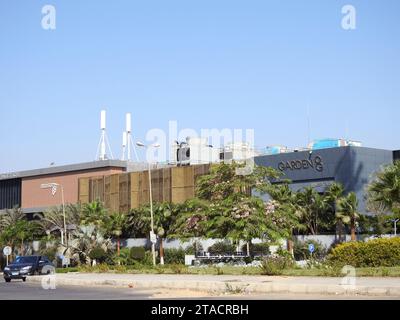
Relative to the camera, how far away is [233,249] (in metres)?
58.5

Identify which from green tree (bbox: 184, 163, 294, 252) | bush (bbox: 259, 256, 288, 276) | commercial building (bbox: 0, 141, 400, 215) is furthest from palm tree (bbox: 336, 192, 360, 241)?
bush (bbox: 259, 256, 288, 276)

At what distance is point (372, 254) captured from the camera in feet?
100

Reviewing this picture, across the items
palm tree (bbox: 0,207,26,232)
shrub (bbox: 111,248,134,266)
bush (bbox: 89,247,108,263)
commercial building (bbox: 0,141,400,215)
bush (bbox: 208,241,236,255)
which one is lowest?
shrub (bbox: 111,248,134,266)

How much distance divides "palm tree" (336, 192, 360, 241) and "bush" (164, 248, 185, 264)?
1643 cm

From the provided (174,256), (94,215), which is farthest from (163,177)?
(174,256)

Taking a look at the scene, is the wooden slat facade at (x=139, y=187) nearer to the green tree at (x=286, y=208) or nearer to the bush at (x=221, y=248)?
the bush at (x=221, y=248)

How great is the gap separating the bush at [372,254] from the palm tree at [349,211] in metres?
25.3

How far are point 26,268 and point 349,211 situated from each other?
2768 cm

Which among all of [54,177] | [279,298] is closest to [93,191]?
[54,177]

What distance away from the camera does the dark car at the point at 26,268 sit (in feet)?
132

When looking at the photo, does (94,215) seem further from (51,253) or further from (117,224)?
(51,253)

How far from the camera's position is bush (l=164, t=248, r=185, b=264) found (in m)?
64.8

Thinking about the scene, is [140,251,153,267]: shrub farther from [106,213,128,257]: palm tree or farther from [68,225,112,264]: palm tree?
[68,225,112,264]: palm tree

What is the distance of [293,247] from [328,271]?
32680 mm
